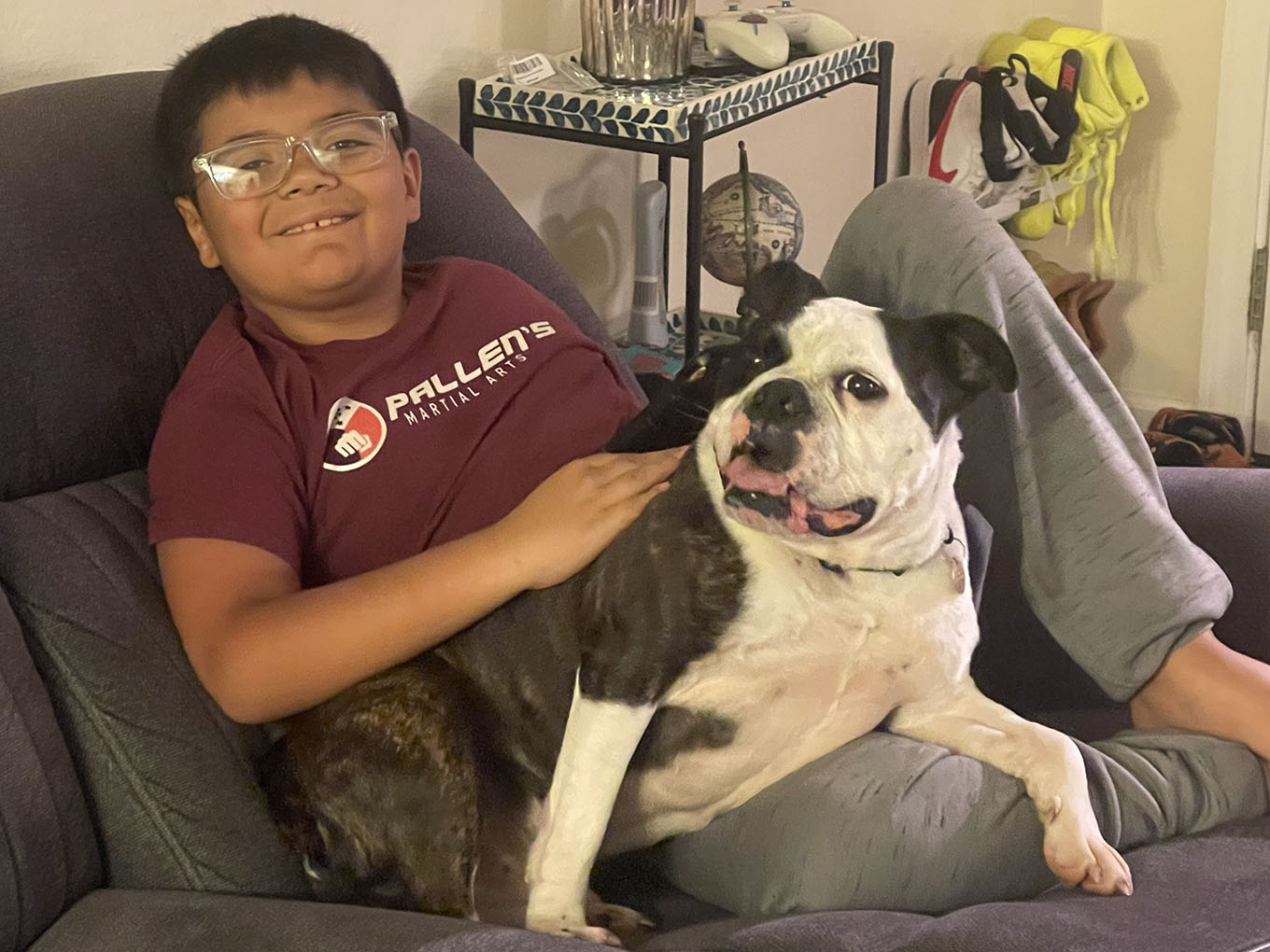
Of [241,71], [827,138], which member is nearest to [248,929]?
[241,71]

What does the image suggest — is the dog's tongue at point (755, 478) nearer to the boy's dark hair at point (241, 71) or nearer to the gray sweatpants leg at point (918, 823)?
the gray sweatpants leg at point (918, 823)

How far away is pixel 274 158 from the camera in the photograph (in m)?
1.49

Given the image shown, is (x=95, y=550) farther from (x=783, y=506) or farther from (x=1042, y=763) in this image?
(x=1042, y=763)

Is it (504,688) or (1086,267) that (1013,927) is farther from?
(1086,267)

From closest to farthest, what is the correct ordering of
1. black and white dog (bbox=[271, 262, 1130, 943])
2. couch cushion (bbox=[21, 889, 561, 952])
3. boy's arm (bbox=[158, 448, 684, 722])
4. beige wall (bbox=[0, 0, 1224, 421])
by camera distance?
couch cushion (bbox=[21, 889, 561, 952]) < black and white dog (bbox=[271, 262, 1130, 943]) < boy's arm (bbox=[158, 448, 684, 722]) < beige wall (bbox=[0, 0, 1224, 421])

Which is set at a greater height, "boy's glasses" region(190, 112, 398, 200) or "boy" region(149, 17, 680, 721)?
"boy's glasses" region(190, 112, 398, 200)

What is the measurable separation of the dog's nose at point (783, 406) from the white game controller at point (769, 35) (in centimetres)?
161

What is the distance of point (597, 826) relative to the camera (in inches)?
50.2

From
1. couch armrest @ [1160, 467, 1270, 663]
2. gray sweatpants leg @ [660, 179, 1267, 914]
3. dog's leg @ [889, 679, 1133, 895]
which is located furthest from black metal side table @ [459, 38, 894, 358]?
dog's leg @ [889, 679, 1133, 895]

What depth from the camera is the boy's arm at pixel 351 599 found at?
4.36 ft

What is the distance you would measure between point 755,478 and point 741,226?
170 cm

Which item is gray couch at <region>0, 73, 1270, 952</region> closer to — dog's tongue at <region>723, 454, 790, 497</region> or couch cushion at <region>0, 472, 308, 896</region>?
couch cushion at <region>0, 472, 308, 896</region>

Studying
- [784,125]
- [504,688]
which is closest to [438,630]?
A: [504,688]

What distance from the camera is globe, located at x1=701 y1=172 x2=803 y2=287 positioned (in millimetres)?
2795
